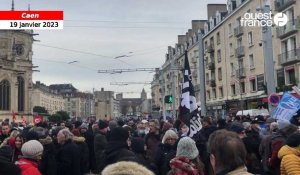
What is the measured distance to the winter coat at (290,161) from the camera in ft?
15.8

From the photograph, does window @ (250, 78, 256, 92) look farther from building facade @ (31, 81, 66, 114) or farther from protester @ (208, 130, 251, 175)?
building facade @ (31, 81, 66, 114)

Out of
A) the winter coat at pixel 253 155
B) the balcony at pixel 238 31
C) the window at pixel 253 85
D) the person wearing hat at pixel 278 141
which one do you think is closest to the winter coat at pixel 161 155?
the person wearing hat at pixel 278 141

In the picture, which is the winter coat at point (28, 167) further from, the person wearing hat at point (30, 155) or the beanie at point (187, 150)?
the beanie at point (187, 150)

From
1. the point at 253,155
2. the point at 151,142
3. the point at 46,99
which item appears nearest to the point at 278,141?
the point at 253,155

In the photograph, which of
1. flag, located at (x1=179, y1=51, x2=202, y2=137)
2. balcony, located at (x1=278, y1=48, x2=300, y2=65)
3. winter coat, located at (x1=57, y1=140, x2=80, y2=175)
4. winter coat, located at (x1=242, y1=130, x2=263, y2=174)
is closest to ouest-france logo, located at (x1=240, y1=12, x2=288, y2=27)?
balcony, located at (x1=278, y1=48, x2=300, y2=65)

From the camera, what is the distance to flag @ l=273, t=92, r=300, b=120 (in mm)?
10273

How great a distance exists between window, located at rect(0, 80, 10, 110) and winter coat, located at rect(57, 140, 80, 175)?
182 ft

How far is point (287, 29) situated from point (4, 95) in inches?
1693

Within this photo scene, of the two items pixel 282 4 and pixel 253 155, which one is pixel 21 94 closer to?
pixel 282 4

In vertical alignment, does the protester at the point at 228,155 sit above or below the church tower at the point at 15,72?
below

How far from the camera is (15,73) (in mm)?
62969

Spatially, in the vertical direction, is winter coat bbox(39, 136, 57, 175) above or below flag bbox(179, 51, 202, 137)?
below

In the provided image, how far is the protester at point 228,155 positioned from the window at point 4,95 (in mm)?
60339

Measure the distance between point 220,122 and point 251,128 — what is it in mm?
2256
